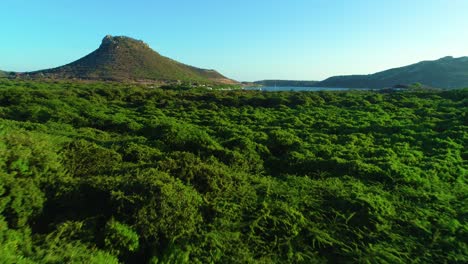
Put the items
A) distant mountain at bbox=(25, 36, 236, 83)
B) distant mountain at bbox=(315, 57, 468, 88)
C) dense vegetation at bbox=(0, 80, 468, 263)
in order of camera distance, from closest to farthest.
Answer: dense vegetation at bbox=(0, 80, 468, 263), distant mountain at bbox=(315, 57, 468, 88), distant mountain at bbox=(25, 36, 236, 83)

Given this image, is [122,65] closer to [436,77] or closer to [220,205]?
[436,77]

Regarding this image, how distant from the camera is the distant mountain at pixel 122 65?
473 ft

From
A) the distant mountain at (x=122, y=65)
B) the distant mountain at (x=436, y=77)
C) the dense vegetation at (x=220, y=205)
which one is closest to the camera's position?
the dense vegetation at (x=220, y=205)

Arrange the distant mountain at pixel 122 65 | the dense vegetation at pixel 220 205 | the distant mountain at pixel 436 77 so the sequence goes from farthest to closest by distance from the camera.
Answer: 1. the distant mountain at pixel 122 65
2. the distant mountain at pixel 436 77
3. the dense vegetation at pixel 220 205

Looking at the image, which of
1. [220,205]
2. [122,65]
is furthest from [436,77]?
[220,205]

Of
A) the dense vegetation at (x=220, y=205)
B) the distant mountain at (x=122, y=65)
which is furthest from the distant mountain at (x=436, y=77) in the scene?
the dense vegetation at (x=220, y=205)

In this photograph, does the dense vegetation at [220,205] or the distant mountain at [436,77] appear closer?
the dense vegetation at [220,205]

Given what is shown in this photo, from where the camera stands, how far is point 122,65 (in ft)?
518

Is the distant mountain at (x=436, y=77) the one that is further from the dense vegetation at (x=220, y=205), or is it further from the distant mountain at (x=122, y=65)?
the dense vegetation at (x=220, y=205)

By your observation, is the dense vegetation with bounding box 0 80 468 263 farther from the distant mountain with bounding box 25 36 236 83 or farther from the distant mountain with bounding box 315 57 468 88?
the distant mountain with bounding box 315 57 468 88

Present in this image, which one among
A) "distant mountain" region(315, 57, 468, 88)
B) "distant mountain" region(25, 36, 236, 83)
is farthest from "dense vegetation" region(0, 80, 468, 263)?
"distant mountain" region(315, 57, 468, 88)

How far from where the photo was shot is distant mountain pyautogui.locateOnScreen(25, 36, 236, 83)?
5679 inches

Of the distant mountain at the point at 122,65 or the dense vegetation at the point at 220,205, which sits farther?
the distant mountain at the point at 122,65

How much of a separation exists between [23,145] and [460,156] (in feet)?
65.7
